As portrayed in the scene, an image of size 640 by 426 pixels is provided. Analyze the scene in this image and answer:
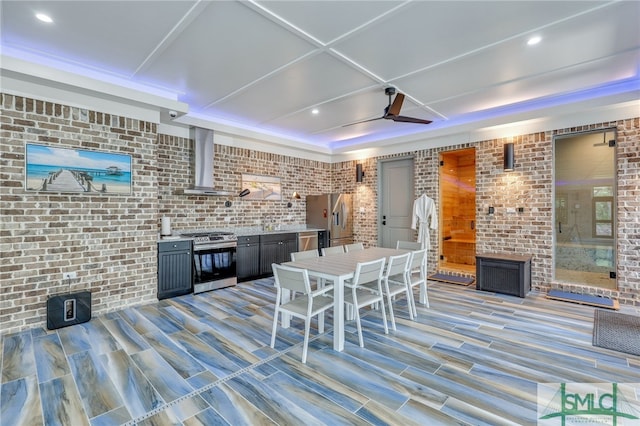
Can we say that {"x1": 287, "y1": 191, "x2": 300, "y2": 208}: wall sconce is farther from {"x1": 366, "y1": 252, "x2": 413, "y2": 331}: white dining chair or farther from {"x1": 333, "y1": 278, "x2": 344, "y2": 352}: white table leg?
{"x1": 333, "y1": 278, "x2": 344, "y2": 352}: white table leg

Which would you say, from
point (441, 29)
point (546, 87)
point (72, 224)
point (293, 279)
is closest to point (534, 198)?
point (546, 87)

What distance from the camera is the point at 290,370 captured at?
2584mm

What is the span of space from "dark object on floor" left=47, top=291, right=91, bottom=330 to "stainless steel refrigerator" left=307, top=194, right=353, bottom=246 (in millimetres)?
4574

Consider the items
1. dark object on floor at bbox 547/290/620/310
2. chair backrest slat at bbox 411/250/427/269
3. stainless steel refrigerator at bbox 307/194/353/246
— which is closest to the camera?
chair backrest slat at bbox 411/250/427/269

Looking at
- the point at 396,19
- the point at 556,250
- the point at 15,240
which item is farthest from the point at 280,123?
the point at 556,250

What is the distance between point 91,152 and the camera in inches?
149

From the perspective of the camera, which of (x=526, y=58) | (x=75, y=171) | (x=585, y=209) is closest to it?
(x=526, y=58)

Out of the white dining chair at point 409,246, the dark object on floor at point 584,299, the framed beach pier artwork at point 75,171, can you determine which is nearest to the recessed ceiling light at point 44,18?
the framed beach pier artwork at point 75,171

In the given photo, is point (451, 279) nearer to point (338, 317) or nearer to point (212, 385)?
point (338, 317)

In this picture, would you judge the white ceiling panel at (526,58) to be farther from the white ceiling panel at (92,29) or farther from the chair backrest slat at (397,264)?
the white ceiling panel at (92,29)

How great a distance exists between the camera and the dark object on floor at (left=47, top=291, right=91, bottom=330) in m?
3.39

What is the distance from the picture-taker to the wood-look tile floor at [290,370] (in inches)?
80.7

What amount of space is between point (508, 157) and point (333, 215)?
11.8ft

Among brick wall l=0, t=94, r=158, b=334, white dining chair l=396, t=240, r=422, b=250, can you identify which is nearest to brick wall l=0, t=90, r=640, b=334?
brick wall l=0, t=94, r=158, b=334
